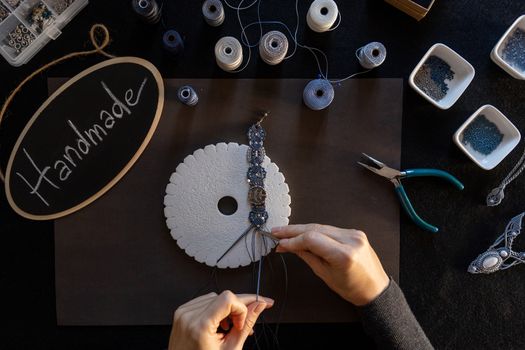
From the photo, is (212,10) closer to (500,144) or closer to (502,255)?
(500,144)

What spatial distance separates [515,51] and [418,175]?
0.33m

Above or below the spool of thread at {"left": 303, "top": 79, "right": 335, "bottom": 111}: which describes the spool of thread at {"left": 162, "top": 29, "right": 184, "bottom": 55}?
above

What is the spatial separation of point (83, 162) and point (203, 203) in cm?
27

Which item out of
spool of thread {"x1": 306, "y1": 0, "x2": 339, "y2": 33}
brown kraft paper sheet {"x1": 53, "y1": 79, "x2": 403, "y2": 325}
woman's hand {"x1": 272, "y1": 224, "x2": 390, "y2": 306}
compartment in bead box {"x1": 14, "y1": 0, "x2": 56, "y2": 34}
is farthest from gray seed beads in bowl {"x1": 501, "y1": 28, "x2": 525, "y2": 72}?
compartment in bead box {"x1": 14, "y1": 0, "x2": 56, "y2": 34}

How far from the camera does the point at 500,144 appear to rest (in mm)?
954

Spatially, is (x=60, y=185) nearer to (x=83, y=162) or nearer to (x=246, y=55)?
(x=83, y=162)

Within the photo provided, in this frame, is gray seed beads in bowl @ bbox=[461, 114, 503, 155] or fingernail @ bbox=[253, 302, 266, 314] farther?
gray seed beads in bowl @ bbox=[461, 114, 503, 155]

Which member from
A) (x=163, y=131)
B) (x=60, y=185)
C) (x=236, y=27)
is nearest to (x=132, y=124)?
(x=163, y=131)

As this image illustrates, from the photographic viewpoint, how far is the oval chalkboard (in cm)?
96

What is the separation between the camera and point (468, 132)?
955 mm

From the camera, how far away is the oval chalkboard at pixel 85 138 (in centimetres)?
96

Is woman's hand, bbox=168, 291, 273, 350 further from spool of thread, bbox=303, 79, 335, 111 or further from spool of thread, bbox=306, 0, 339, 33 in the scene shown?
spool of thread, bbox=306, 0, 339, 33

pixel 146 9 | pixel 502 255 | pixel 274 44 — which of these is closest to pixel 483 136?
pixel 502 255

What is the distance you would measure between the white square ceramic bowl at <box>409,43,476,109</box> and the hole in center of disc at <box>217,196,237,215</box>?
16.9 inches
